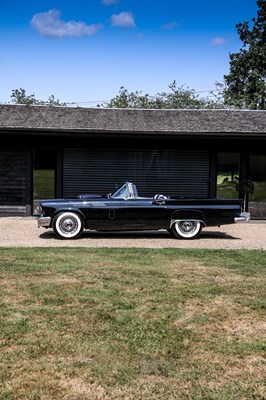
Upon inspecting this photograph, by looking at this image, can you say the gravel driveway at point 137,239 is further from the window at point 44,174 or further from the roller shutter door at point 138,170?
the roller shutter door at point 138,170

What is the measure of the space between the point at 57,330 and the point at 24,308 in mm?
753

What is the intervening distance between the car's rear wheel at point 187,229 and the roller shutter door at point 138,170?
5827 millimetres

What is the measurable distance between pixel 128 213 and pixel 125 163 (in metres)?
6.26

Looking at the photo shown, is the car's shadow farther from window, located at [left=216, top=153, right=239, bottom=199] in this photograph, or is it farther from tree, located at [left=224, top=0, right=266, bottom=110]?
tree, located at [left=224, top=0, right=266, bottom=110]

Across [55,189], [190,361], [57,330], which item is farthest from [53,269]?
[55,189]

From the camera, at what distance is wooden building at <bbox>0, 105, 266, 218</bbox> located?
16016mm

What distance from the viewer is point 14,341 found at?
381 cm

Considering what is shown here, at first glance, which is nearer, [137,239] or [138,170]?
[137,239]

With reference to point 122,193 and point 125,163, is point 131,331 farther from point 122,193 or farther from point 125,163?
point 125,163

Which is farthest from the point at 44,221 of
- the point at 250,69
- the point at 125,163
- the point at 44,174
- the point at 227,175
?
the point at 250,69

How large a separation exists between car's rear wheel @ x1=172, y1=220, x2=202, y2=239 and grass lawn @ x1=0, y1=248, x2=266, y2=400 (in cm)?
337

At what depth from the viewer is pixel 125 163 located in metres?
16.2

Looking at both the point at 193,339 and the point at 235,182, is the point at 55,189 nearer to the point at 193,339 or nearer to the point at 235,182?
the point at 235,182

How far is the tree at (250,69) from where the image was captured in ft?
121
